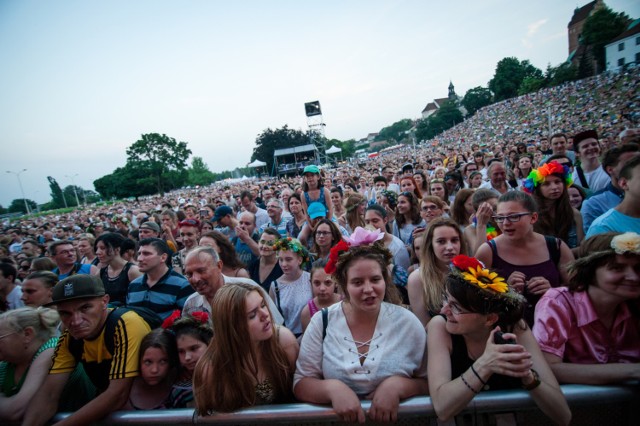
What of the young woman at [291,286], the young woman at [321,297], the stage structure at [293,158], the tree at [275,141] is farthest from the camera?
the tree at [275,141]

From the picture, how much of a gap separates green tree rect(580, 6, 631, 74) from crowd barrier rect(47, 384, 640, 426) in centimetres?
6786

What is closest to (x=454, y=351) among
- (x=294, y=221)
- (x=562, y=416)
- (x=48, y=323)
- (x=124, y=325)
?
(x=562, y=416)

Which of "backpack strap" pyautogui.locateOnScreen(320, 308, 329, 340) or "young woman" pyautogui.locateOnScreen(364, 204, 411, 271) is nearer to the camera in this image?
"backpack strap" pyautogui.locateOnScreen(320, 308, 329, 340)

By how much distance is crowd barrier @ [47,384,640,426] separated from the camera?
146 centimetres

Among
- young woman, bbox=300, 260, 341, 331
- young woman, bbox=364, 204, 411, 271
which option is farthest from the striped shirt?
young woman, bbox=364, 204, 411, 271

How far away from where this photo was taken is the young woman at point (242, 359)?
1.78m

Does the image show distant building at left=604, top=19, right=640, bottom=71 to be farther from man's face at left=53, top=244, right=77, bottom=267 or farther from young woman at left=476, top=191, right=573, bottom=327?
man's face at left=53, top=244, right=77, bottom=267

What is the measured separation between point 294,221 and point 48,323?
4.28m

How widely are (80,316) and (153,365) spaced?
668mm

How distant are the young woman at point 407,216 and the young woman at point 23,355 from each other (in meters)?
Answer: 4.37

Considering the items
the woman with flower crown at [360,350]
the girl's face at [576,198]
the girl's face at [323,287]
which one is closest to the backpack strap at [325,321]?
the woman with flower crown at [360,350]

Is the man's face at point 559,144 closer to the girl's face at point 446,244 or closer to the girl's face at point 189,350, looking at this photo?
the girl's face at point 446,244

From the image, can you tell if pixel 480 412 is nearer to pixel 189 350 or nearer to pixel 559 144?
pixel 189 350

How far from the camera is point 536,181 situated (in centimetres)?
339
